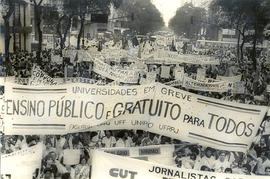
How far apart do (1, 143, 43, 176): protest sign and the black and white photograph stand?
0.04 feet

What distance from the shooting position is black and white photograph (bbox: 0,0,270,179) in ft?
8.05

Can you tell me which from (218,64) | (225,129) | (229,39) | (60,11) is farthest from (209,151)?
(60,11)

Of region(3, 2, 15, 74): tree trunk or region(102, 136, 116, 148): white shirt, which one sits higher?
region(3, 2, 15, 74): tree trunk

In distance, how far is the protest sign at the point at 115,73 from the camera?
2.53 metres

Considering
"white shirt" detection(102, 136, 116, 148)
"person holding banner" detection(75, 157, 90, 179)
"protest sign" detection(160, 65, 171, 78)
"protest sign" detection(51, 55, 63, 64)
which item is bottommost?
"person holding banner" detection(75, 157, 90, 179)

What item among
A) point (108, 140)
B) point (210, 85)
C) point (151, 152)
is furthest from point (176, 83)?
point (108, 140)

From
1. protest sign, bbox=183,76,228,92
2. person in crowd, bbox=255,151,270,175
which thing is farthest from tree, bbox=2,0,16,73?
person in crowd, bbox=255,151,270,175

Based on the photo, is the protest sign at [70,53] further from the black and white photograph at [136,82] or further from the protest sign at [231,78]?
the protest sign at [231,78]

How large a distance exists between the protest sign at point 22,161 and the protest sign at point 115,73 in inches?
24.1

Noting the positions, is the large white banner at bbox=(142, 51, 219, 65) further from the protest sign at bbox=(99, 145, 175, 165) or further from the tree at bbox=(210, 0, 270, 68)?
the protest sign at bbox=(99, 145, 175, 165)

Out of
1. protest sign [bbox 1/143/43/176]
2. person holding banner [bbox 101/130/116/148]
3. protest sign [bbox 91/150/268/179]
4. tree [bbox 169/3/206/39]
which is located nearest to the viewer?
protest sign [bbox 91/150/268/179]

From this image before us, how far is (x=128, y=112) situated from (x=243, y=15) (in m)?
0.95

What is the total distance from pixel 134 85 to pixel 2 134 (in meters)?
0.90

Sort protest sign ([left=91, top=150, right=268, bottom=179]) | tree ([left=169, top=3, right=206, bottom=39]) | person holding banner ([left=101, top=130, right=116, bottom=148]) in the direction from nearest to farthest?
protest sign ([left=91, top=150, right=268, bottom=179]) < tree ([left=169, top=3, right=206, bottom=39]) < person holding banner ([left=101, top=130, right=116, bottom=148])
